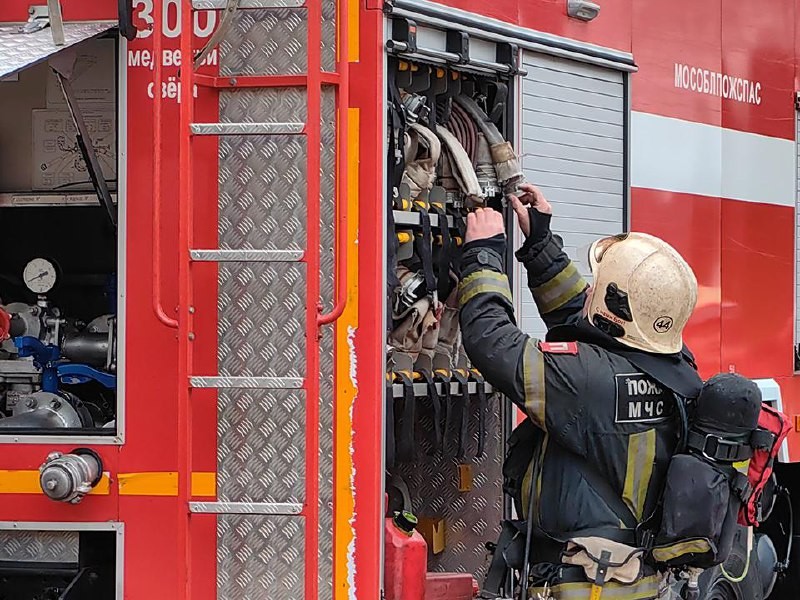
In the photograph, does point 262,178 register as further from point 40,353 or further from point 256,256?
point 40,353

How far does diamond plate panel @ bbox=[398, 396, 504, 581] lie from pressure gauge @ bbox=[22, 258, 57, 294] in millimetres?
1219

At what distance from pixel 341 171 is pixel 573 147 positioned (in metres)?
1.23

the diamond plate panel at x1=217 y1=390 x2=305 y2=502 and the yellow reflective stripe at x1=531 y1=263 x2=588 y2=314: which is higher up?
the yellow reflective stripe at x1=531 y1=263 x2=588 y2=314

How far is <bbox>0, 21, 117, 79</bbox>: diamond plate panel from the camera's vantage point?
380cm

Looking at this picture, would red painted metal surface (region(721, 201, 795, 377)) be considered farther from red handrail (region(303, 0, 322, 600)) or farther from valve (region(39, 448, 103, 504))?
valve (region(39, 448, 103, 504))

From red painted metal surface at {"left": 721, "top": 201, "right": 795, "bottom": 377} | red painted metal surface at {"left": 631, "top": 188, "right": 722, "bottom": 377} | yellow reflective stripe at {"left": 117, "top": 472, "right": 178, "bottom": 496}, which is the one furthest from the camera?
red painted metal surface at {"left": 721, "top": 201, "right": 795, "bottom": 377}

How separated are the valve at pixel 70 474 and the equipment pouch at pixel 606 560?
1.34 metres

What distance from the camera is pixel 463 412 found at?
4.56 meters

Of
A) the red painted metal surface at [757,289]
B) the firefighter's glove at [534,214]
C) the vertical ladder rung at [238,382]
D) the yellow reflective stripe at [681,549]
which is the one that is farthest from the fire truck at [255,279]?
the red painted metal surface at [757,289]

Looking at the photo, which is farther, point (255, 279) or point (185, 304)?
point (255, 279)

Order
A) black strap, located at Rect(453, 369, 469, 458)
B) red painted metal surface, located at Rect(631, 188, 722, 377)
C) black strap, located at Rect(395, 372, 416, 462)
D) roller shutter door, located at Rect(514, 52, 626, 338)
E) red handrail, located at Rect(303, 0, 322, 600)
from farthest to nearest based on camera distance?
1. red painted metal surface, located at Rect(631, 188, 722, 377)
2. roller shutter door, located at Rect(514, 52, 626, 338)
3. black strap, located at Rect(453, 369, 469, 458)
4. black strap, located at Rect(395, 372, 416, 462)
5. red handrail, located at Rect(303, 0, 322, 600)

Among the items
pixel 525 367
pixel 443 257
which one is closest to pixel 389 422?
pixel 525 367

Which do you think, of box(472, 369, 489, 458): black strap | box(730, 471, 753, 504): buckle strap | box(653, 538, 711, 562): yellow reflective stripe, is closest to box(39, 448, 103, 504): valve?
box(472, 369, 489, 458): black strap

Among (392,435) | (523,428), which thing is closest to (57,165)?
(392,435)
